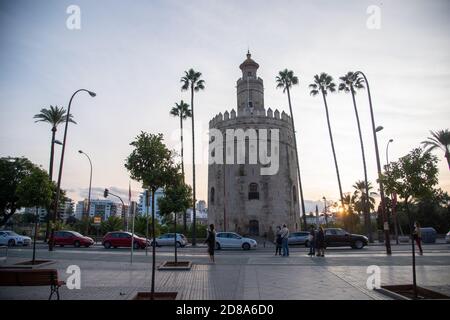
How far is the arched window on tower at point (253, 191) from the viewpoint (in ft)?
134

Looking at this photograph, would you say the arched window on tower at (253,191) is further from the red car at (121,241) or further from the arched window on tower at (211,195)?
the red car at (121,241)

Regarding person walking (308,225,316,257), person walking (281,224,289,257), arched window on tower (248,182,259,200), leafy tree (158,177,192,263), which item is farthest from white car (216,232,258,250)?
arched window on tower (248,182,259,200)

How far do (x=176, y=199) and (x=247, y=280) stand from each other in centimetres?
573

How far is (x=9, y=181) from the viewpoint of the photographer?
43812 millimetres

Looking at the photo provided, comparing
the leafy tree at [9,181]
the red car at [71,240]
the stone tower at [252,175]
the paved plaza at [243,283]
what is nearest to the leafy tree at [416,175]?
the paved plaza at [243,283]

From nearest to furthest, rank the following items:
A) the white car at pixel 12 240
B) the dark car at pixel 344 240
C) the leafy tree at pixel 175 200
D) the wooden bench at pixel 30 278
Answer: the wooden bench at pixel 30 278, the leafy tree at pixel 175 200, the dark car at pixel 344 240, the white car at pixel 12 240

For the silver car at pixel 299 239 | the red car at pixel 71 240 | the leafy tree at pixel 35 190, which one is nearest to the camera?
the leafy tree at pixel 35 190

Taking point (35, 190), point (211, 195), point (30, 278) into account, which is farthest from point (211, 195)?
point (30, 278)

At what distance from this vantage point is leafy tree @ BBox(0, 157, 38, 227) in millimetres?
43312

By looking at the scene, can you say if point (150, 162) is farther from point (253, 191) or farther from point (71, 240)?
point (253, 191)

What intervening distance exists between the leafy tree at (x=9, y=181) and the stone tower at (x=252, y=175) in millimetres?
25802

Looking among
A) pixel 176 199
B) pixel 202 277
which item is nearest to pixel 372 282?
pixel 202 277

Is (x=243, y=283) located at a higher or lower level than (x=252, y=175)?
lower

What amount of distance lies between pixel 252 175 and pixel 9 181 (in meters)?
32.5
